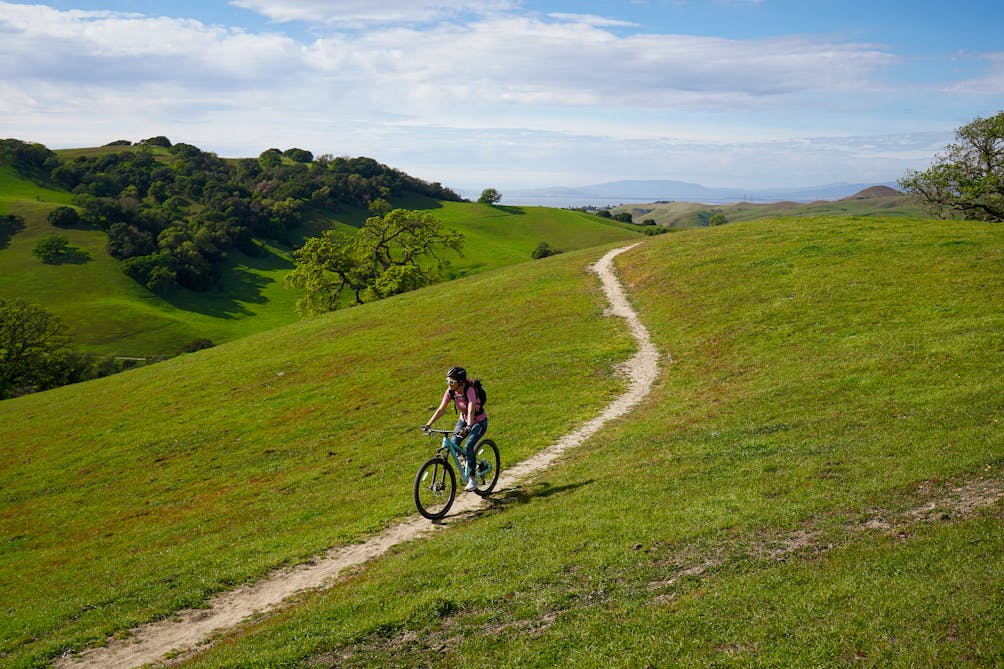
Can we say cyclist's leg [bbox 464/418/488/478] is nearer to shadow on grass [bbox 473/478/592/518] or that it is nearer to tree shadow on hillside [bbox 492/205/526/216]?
shadow on grass [bbox 473/478/592/518]

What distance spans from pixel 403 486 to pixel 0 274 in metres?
122

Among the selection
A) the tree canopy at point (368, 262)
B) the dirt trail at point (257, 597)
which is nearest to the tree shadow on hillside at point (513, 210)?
the tree canopy at point (368, 262)

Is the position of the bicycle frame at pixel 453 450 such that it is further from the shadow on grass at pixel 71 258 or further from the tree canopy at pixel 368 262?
the shadow on grass at pixel 71 258

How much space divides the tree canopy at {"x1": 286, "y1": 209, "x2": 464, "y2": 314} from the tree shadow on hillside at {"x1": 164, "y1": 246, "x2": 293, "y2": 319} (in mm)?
37463

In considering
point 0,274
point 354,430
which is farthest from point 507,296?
point 0,274

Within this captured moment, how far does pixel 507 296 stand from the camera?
49.1 m

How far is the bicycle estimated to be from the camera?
16.2 meters

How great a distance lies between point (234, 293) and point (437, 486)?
116857 mm

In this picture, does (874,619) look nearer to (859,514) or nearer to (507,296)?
(859,514)

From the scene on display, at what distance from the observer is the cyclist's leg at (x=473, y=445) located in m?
16.6

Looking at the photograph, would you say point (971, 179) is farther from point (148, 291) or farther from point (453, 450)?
point (148, 291)

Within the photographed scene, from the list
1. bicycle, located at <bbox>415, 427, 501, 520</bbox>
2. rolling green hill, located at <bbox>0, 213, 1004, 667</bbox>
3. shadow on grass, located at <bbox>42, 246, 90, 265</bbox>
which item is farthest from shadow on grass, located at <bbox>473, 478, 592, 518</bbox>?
shadow on grass, located at <bbox>42, 246, 90, 265</bbox>

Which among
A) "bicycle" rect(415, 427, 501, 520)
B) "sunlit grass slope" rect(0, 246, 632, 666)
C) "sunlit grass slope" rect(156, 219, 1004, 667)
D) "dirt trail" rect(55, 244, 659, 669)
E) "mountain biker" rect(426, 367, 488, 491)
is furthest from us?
"mountain biker" rect(426, 367, 488, 491)

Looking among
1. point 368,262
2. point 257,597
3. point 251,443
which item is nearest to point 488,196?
point 368,262
